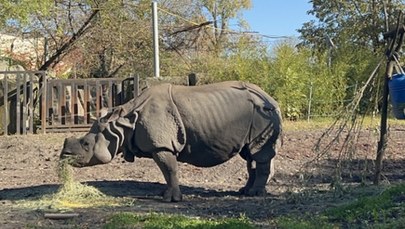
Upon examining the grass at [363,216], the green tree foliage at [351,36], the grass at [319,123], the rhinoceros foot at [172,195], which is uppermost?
the green tree foliage at [351,36]

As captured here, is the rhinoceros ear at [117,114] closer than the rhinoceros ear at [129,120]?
No

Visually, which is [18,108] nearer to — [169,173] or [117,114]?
[117,114]

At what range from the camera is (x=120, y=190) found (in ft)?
32.9

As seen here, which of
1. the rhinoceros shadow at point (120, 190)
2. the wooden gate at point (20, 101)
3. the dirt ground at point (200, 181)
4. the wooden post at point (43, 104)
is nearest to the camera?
the dirt ground at point (200, 181)

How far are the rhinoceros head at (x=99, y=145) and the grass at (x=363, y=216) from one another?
2855 mm

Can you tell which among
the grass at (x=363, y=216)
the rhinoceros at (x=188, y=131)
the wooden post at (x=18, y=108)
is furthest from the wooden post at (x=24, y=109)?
the grass at (x=363, y=216)

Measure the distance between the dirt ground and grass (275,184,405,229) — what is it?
0.34 meters

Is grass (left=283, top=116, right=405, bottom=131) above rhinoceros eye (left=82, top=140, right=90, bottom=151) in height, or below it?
below

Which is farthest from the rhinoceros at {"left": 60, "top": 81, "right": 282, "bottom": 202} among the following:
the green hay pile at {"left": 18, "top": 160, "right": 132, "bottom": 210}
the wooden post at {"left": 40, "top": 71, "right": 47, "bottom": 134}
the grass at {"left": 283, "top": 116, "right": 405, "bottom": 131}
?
the wooden post at {"left": 40, "top": 71, "right": 47, "bottom": 134}

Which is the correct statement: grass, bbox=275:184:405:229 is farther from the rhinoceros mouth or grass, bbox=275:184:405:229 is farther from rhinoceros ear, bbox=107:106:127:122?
the rhinoceros mouth

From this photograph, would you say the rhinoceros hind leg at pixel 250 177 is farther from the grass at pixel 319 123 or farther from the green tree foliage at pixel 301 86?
the green tree foliage at pixel 301 86

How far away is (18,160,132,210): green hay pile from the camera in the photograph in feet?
28.5

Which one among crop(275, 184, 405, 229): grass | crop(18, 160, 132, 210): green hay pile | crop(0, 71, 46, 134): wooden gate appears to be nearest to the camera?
crop(275, 184, 405, 229): grass

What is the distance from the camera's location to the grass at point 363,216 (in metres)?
6.76
